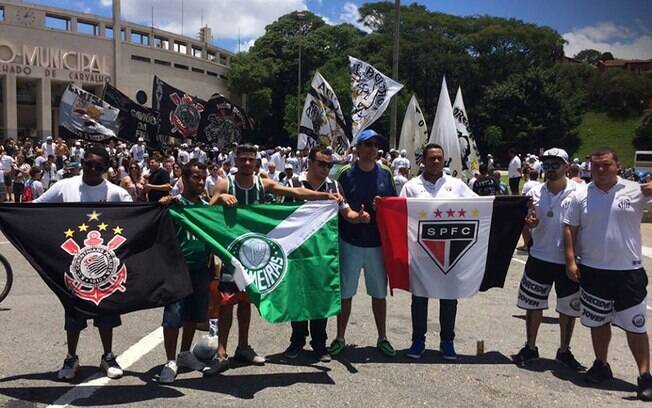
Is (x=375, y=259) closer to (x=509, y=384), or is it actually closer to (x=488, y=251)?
(x=488, y=251)

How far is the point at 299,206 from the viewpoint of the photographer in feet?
17.6

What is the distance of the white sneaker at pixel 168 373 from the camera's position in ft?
15.6

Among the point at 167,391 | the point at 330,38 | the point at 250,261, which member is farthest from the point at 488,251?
the point at 330,38

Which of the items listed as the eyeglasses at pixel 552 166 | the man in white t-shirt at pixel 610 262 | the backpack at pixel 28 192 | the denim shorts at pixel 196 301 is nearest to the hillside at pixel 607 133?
the backpack at pixel 28 192

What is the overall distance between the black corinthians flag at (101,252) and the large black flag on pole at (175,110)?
54.1ft

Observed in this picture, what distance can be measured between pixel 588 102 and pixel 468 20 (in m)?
17.8

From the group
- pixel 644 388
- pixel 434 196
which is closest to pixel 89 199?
pixel 434 196

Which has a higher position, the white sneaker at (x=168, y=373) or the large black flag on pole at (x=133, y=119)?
the large black flag on pole at (x=133, y=119)

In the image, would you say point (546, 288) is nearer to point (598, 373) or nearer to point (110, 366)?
point (598, 373)

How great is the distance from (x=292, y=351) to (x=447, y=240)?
183 centimetres

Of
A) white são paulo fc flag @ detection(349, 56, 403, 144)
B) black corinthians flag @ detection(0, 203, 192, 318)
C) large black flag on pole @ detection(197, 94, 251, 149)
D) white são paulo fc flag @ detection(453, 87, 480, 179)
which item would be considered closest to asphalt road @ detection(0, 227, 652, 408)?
black corinthians flag @ detection(0, 203, 192, 318)

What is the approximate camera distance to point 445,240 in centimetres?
568

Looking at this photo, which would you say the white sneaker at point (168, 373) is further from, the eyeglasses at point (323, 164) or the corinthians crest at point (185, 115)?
the corinthians crest at point (185, 115)

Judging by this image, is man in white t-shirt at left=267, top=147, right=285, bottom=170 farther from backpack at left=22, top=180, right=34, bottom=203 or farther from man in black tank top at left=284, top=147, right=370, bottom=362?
man in black tank top at left=284, top=147, right=370, bottom=362
